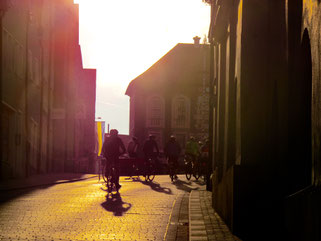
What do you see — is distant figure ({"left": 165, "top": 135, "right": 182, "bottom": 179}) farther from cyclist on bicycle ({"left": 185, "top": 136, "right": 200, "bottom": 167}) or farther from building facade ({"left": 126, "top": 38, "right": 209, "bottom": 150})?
building facade ({"left": 126, "top": 38, "right": 209, "bottom": 150})

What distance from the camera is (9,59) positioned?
23078 mm

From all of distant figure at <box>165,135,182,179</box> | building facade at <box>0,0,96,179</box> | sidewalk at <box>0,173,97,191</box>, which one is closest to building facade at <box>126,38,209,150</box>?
building facade at <box>0,0,96,179</box>

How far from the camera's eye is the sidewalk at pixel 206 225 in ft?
22.9

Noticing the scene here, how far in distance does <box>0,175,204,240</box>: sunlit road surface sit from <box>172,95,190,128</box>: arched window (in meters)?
40.8

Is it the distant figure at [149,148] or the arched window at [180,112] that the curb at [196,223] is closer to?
the distant figure at [149,148]

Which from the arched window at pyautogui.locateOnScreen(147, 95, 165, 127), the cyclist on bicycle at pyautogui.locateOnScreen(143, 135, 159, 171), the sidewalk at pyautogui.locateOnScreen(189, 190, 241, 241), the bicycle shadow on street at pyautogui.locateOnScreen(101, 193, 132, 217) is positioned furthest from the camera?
the arched window at pyautogui.locateOnScreen(147, 95, 165, 127)

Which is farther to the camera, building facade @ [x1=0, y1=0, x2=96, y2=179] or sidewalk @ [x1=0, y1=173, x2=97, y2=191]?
building facade @ [x1=0, y1=0, x2=96, y2=179]

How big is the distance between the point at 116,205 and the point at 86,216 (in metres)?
2.06

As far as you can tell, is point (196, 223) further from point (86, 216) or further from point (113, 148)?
point (113, 148)

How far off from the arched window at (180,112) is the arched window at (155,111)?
109cm

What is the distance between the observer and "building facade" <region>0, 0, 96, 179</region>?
23.3m

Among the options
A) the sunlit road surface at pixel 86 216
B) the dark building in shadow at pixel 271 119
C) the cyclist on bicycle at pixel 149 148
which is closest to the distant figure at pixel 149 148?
the cyclist on bicycle at pixel 149 148

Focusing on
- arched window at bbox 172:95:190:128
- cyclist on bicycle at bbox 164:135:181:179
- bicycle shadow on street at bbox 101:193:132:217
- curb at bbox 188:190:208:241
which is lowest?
bicycle shadow on street at bbox 101:193:132:217

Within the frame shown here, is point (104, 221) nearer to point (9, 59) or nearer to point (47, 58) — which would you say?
point (9, 59)
